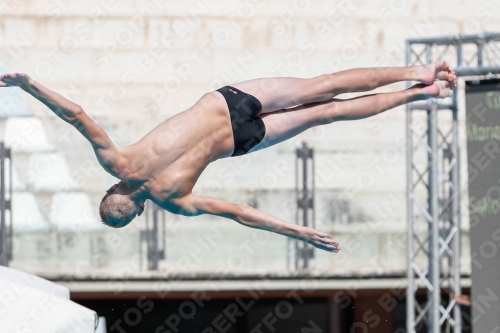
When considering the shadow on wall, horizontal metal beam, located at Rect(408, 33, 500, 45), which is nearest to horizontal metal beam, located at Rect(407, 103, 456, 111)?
horizontal metal beam, located at Rect(408, 33, 500, 45)

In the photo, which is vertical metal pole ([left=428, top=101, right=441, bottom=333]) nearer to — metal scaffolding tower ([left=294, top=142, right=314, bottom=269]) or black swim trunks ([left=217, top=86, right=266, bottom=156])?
metal scaffolding tower ([left=294, top=142, right=314, bottom=269])

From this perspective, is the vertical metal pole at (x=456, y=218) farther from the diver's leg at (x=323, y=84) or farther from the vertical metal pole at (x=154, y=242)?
the vertical metal pole at (x=154, y=242)

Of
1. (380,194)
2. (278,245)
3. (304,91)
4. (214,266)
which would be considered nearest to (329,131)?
(380,194)

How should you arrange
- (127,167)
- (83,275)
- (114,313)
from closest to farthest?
(127,167) < (83,275) < (114,313)

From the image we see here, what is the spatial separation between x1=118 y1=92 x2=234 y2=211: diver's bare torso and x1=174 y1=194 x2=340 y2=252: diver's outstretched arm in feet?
0.25

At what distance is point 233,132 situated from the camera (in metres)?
4.48

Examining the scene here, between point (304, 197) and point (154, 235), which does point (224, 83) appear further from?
point (154, 235)

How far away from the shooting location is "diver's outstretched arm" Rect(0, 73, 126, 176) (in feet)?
12.5

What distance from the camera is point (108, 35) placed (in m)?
8.70

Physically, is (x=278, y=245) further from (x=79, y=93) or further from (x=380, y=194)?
(x=79, y=93)

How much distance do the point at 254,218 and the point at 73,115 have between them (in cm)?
111

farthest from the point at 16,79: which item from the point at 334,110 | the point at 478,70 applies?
the point at 478,70

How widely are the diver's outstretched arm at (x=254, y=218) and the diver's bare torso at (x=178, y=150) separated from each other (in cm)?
8

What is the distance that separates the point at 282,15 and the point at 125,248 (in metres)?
→ 3.20
